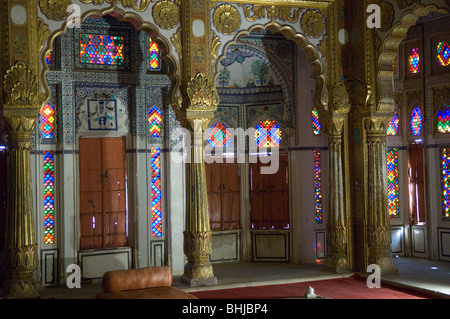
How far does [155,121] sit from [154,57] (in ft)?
4.22

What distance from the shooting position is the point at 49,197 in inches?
459

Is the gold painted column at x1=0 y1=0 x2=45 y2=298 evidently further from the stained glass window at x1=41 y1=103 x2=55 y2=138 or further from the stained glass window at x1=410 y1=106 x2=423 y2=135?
the stained glass window at x1=410 y1=106 x2=423 y2=135

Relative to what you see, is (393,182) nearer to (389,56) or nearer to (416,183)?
(416,183)

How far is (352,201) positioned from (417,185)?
104 inches

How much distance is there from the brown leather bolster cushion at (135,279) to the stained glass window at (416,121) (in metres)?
7.45

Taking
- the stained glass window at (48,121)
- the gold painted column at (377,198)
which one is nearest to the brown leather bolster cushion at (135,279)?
the stained glass window at (48,121)

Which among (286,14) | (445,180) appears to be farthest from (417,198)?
(286,14)

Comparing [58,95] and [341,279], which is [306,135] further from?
[58,95]

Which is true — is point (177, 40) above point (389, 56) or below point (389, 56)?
above

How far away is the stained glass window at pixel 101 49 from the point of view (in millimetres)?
12086

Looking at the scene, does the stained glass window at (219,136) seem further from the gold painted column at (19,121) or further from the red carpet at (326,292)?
the gold painted column at (19,121)
